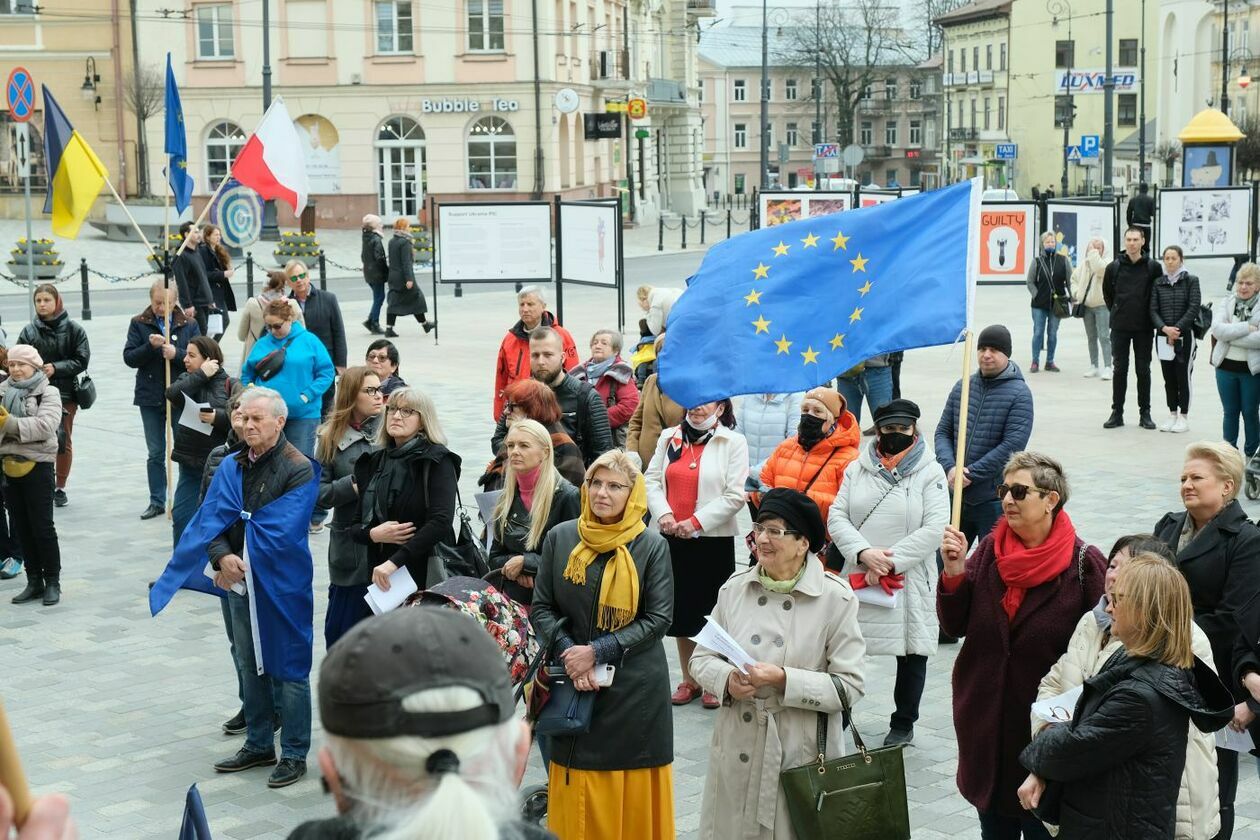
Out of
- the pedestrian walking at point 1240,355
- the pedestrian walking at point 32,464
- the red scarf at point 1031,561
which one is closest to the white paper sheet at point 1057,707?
the red scarf at point 1031,561

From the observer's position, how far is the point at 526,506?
7.18 metres

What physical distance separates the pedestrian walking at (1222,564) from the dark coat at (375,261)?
774 inches

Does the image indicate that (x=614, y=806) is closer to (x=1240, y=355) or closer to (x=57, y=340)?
(x=57, y=340)

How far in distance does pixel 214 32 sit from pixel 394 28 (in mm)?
5952

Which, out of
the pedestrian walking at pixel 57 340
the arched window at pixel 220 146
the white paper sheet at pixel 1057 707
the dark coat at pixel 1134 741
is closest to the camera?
the dark coat at pixel 1134 741

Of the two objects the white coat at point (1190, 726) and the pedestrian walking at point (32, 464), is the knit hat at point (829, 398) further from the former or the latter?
the pedestrian walking at point (32, 464)

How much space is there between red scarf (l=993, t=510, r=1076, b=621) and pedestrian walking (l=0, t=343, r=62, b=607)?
22.5ft

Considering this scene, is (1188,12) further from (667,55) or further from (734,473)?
(734,473)

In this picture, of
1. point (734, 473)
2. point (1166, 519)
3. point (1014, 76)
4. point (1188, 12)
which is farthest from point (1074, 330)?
point (1014, 76)

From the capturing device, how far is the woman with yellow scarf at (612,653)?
598 cm

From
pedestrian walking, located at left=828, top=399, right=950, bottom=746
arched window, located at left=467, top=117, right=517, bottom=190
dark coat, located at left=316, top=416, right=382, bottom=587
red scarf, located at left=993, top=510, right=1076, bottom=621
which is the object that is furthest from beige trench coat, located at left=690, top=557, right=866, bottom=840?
arched window, located at left=467, top=117, right=517, bottom=190

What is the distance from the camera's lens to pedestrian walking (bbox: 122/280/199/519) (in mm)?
12719

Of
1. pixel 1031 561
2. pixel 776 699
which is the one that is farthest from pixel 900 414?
pixel 776 699

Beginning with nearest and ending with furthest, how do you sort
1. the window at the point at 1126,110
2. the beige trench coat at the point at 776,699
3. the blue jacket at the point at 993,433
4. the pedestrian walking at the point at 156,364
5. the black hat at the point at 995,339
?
the beige trench coat at the point at 776,699
the blue jacket at the point at 993,433
the black hat at the point at 995,339
the pedestrian walking at the point at 156,364
the window at the point at 1126,110
